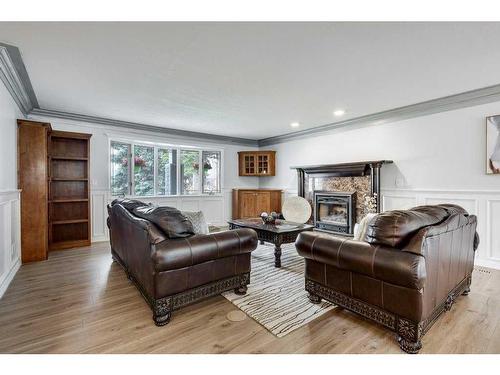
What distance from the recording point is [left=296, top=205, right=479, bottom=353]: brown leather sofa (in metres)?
1.62

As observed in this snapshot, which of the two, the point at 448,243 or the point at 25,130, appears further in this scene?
the point at 25,130

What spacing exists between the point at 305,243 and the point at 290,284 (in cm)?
80

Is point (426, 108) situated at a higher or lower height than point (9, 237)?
higher

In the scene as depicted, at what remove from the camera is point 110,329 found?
193cm

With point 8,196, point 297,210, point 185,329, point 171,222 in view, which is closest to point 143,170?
point 8,196

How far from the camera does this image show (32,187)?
3568 mm

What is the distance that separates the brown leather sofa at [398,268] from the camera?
63.9 inches

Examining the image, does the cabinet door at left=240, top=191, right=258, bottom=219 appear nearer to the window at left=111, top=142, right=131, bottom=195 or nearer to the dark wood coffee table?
the dark wood coffee table

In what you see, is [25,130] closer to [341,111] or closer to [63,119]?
[63,119]

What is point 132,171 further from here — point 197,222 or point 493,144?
point 493,144

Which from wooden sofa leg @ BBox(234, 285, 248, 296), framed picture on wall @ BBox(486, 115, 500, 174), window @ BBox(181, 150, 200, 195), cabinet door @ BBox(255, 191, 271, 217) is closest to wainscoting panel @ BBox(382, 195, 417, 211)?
framed picture on wall @ BBox(486, 115, 500, 174)

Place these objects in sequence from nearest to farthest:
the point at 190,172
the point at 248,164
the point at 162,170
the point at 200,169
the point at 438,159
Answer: the point at 438,159, the point at 162,170, the point at 190,172, the point at 200,169, the point at 248,164

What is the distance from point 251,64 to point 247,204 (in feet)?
13.6
